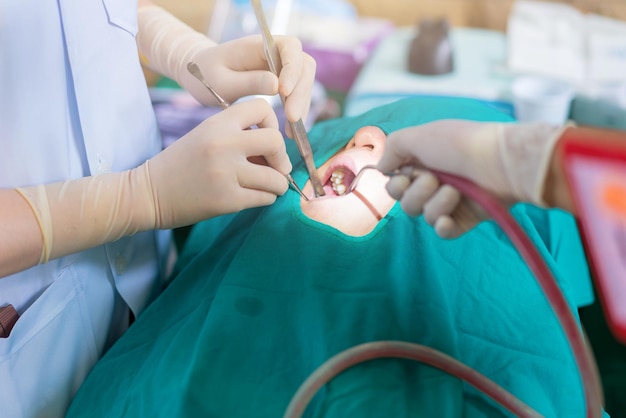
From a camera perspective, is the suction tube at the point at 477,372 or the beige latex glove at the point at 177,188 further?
the beige latex glove at the point at 177,188

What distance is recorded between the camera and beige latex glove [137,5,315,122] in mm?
1050

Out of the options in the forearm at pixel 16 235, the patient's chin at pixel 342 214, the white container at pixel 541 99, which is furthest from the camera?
the white container at pixel 541 99

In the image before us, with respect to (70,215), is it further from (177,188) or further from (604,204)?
(604,204)

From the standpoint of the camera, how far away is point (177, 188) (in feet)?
3.09

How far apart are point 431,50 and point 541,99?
47 cm

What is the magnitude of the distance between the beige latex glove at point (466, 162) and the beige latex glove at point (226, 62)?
0.29m

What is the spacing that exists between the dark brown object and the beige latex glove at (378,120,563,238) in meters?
1.44

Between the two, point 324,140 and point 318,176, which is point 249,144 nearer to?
point 318,176

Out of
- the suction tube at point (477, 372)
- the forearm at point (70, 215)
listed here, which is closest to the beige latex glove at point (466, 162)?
the suction tube at point (477, 372)

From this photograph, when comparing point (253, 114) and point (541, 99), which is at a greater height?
point (253, 114)

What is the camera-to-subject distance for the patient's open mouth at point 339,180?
1.11 m

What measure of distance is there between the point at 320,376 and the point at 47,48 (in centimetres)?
66

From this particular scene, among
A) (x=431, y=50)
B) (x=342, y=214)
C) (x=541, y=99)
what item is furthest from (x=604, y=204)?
(x=431, y=50)

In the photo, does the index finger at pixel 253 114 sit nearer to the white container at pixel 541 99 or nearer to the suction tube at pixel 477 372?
the suction tube at pixel 477 372
